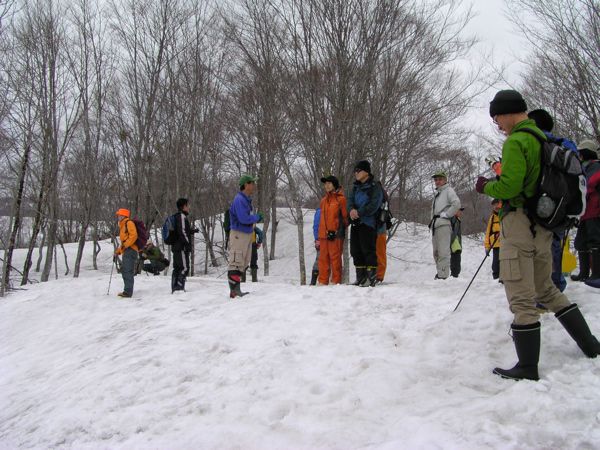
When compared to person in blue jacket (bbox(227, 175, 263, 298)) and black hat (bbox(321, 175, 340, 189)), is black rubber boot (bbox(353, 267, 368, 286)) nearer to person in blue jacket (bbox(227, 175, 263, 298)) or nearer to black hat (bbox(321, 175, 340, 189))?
black hat (bbox(321, 175, 340, 189))

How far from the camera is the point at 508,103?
318 cm

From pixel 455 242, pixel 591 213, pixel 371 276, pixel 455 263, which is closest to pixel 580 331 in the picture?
pixel 591 213

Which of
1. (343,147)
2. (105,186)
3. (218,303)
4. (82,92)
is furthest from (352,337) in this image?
(105,186)

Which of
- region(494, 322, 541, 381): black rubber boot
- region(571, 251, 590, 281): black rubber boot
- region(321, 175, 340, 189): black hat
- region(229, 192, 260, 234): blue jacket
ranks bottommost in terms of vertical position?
region(494, 322, 541, 381): black rubber boot

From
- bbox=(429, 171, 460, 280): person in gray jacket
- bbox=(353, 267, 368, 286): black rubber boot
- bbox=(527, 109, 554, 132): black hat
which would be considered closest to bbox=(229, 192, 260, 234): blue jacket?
bbox=(353, 267, 368, 286): black rubber boot

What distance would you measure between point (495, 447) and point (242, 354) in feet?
8.40

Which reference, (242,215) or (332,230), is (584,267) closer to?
(332,230)

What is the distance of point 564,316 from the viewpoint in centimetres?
312

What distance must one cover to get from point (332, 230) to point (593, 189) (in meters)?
3.73

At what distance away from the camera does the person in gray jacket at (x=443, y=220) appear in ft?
24.5

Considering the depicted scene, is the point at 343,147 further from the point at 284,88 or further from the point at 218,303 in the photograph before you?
the point at 218,303

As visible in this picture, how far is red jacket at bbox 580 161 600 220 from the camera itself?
5199mm

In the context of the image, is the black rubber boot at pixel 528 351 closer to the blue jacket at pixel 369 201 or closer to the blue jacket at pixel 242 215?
the blue jacket at pixel 369 201

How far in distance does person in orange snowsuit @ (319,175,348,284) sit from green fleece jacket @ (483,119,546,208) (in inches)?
166
